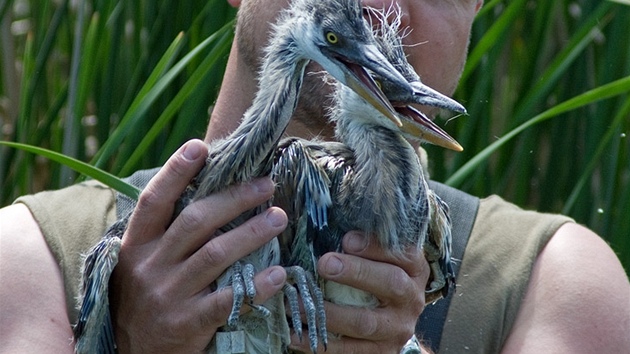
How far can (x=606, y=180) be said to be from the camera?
94.1 inches

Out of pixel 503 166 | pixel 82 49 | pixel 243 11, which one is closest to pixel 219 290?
pixel 243 11

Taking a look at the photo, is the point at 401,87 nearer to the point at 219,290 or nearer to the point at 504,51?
the point at 219,290

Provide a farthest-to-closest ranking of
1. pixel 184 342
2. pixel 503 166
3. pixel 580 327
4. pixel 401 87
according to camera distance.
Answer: pixel 503 166 → pixel 580 327 → pixel 184 342 → pixel 401 87

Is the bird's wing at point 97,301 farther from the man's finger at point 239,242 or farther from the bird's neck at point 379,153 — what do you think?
the bird's neck at point 379,153

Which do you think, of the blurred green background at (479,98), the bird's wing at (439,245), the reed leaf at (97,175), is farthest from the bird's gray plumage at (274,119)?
the blurred green background at (479,98)

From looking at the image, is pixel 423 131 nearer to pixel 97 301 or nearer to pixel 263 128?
pixel 263 128

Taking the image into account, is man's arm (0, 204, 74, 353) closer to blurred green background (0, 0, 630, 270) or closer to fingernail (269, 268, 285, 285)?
blurred green background (0, 0, 630, 270)

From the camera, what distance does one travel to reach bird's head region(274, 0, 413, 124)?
5.12 ft

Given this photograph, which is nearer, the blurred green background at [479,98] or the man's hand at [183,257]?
the man's hand at [183,257]

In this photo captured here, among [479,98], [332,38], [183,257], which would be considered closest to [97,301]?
[183,257]

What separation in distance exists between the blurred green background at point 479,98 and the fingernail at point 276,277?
69cm

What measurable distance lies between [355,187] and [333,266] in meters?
0.12

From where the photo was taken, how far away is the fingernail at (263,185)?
1602mm

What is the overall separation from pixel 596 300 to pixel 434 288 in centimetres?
38
